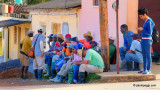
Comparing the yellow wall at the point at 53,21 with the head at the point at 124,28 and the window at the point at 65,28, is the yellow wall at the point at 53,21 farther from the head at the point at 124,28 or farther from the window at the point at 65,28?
the head at the point at 124,28

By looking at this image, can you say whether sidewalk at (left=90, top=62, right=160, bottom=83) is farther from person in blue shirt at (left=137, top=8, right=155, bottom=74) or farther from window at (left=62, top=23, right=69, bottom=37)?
window at (left=62, top=23, right=69, bottom=37)

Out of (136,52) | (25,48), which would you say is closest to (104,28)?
(136,52)

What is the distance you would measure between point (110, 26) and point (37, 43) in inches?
152

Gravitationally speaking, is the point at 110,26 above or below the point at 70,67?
above

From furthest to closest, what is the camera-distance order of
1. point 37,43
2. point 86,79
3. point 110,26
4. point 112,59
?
point 110,26 → point 112,59 → point 37,43 → point 86,79

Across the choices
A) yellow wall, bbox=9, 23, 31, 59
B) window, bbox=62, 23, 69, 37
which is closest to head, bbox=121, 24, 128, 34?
window, bbox=62, 23, 69, 37

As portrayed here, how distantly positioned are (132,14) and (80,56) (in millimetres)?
3873

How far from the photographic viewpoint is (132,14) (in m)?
13.2

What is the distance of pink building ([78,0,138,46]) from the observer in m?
13.1

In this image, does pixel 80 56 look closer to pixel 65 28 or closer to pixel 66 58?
pixel 66 58

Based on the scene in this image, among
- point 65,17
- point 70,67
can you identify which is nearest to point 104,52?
point 70,67

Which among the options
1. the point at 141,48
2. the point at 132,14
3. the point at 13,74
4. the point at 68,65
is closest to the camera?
the point at 141,48

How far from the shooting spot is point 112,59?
42.3ft

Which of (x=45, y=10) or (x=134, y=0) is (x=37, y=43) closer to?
(x=134, y=0)
